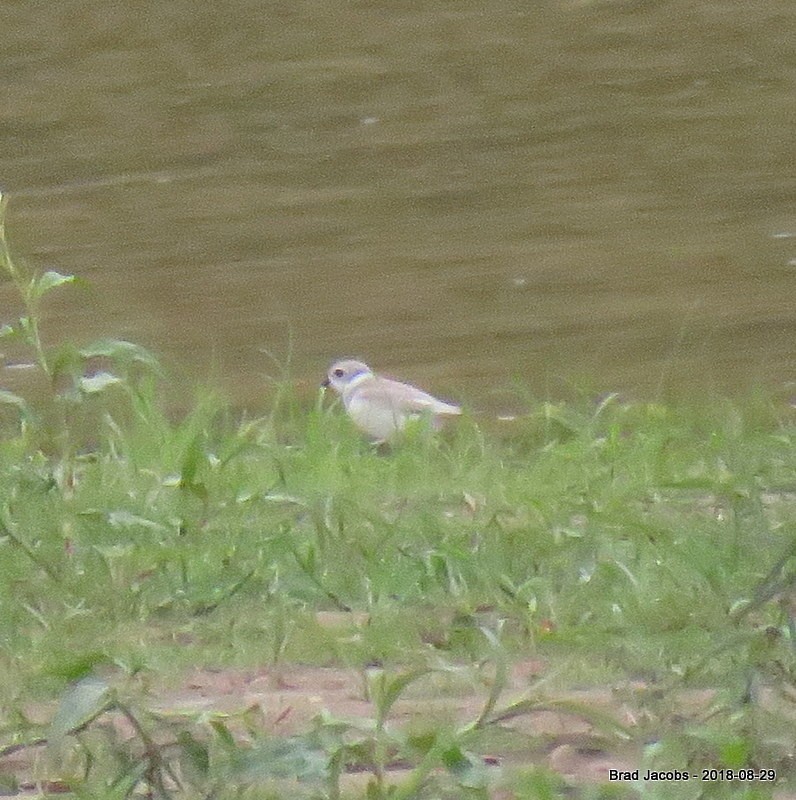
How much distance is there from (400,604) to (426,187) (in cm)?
590

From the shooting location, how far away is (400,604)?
146 inches

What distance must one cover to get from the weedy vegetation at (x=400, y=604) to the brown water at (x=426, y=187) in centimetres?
151

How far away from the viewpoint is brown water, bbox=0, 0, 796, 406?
720 centimetres

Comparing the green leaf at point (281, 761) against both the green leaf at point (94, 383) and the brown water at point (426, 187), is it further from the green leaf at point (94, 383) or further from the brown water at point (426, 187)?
the brown water at point (426, 187)

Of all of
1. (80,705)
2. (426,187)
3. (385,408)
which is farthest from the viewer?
(426,187)

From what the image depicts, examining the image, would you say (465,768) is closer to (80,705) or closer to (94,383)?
(80,705)

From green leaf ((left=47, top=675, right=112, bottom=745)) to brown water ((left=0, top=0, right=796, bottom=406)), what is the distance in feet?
12.3

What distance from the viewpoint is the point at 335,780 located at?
2.52m

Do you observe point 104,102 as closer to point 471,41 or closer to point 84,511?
point 471,41

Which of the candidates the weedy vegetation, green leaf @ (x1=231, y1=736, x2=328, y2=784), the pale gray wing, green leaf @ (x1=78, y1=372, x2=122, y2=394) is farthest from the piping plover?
green leaf @ (x1=231, y1=736, x2=328, y2=784)

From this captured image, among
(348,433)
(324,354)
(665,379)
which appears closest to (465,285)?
(324,354)

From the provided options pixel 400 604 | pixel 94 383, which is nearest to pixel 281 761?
pixel 400 604

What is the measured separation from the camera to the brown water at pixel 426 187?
720 centimetres

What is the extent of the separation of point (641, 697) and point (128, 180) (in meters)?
7.17
